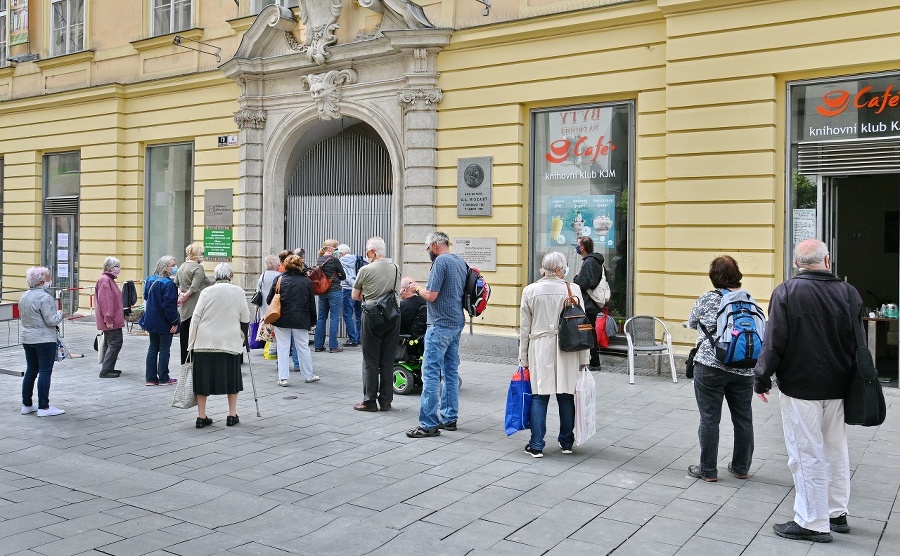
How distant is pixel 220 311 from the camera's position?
26.1ft

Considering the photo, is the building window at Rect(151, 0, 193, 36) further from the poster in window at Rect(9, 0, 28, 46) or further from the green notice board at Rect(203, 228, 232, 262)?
the poster in window at Rect(9, 0, 28, 46)

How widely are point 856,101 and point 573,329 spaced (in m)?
5.62

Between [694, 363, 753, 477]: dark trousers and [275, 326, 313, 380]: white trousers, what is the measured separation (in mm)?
5498

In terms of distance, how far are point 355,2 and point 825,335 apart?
37.0 ft

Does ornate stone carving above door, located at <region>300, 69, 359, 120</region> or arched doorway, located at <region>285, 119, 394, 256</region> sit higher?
ornate stone carving above door, located at <region>300, 69, 359, 120</region>

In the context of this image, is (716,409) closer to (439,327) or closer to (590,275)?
(439,327)

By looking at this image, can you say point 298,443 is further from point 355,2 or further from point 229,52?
point 229,52

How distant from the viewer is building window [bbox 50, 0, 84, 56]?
18984 mm

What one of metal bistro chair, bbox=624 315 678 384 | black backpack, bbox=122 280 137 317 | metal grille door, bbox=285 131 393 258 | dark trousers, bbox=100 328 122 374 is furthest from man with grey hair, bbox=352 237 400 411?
metal grille door, bbox=285 131 393 258

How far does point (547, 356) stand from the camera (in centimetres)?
678

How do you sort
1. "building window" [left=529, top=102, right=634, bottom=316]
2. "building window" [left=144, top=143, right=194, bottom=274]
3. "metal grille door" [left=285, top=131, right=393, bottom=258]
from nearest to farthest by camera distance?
1. "building window" [left=529, top=102, right=634, bottom=316]
2. "metal grille door" [left=285, top=131, right=393, bottom=258]
3. "building window" [left=144, top=143, right=194, bottom=274]

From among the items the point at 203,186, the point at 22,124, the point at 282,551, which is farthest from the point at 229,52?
the point at 282,551

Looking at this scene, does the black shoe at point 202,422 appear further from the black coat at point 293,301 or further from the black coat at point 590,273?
the black coat at point 590,273

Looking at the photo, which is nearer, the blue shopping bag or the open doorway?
the blue shopping bag
